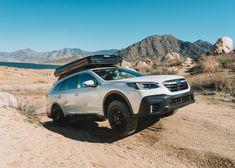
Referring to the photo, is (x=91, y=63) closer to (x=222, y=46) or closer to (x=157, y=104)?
(x=157, y=104)

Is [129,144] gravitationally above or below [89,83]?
below

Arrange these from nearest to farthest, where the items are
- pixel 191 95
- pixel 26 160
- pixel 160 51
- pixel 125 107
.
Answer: pixel 26 160
pixel 125 107
pixel 191 95
pixel 160 51

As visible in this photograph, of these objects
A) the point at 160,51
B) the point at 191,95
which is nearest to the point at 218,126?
the point at 191,95

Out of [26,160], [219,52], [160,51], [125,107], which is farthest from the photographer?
[160,51]

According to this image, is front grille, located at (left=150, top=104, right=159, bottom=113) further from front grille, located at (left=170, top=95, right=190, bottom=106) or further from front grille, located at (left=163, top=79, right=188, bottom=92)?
front grille, located at (left=163, top=79, right=188, bottom=92)

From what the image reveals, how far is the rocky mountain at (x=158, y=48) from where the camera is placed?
159 m

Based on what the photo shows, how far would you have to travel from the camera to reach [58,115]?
984 cm

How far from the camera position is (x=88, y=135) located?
834 centimetres

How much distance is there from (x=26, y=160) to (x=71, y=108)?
3.67m

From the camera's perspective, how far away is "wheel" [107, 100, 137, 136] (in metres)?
7.06

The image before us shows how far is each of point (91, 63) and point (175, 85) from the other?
254 centimetres

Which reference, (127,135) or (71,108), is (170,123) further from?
(71,108)

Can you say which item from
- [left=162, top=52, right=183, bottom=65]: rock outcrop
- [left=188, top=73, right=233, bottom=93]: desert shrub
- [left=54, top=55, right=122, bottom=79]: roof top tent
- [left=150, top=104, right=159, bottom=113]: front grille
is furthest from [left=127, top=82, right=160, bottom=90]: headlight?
[left=162, top=52, right=183, bottom=65]: rock outcrop

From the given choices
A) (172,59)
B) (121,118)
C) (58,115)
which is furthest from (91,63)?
(172,59)
